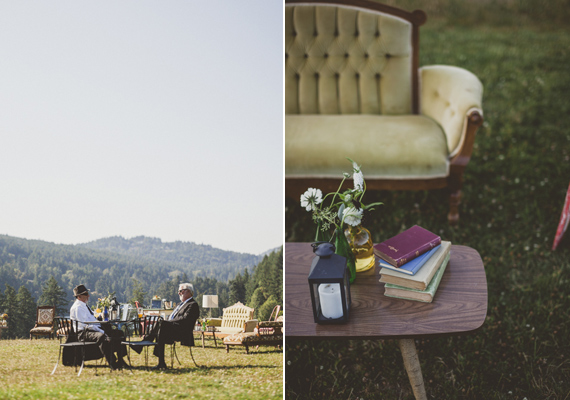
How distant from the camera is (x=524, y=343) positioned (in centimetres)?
180

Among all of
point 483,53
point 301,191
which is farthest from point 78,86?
point 483,53

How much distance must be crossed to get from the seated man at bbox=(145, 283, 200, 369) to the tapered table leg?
65cm

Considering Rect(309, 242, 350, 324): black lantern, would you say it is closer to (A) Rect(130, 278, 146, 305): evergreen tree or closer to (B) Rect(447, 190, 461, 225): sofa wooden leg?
(A) Rect(130, 278, 146, 305): evergreen tree

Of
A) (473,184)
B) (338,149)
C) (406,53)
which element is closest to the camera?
(338,149)

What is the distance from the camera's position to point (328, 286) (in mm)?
1222

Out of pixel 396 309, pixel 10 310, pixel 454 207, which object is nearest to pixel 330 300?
pixel 396 309

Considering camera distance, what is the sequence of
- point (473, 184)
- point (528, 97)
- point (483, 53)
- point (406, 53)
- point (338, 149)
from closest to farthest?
point (338, 149)
point (406, 53)
point (473, 184)
point (528, 97)
point (483, 53)

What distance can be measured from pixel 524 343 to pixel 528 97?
2.75 m

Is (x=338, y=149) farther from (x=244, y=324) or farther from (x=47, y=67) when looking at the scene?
(x=47, y=67)

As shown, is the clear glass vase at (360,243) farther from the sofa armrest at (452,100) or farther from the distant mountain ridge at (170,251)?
the sofa armrest at (452,100)

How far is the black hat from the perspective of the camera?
1.34 metres

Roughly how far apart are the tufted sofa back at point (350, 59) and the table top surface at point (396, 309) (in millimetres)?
1433

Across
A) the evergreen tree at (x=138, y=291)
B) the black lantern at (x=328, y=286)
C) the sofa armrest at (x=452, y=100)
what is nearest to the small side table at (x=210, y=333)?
the evergreen tree at (x=138, y=291)

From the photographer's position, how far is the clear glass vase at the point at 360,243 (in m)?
1.45
